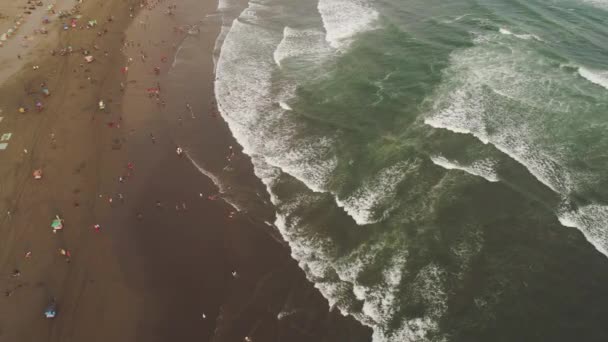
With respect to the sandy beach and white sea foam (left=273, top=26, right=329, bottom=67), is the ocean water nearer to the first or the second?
white sea foam (left=273, top=26, right=329, bottom=67)

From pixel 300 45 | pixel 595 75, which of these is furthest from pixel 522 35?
pixel 300 45

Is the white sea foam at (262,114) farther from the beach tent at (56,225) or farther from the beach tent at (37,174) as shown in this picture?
the beach tent at (37,174)

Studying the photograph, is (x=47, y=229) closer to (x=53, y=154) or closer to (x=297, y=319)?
(x=53, y=154)

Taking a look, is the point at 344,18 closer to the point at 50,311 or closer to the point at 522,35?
the point at 522,35

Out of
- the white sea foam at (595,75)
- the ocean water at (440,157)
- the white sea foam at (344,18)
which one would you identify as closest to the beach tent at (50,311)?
the ocean water at (440,157)

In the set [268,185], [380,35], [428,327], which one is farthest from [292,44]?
[428,327]

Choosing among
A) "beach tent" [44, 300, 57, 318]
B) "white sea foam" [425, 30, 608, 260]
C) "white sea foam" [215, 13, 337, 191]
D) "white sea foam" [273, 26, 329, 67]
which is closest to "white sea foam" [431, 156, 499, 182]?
"white sea foam" [425, 30, 608, 260]
